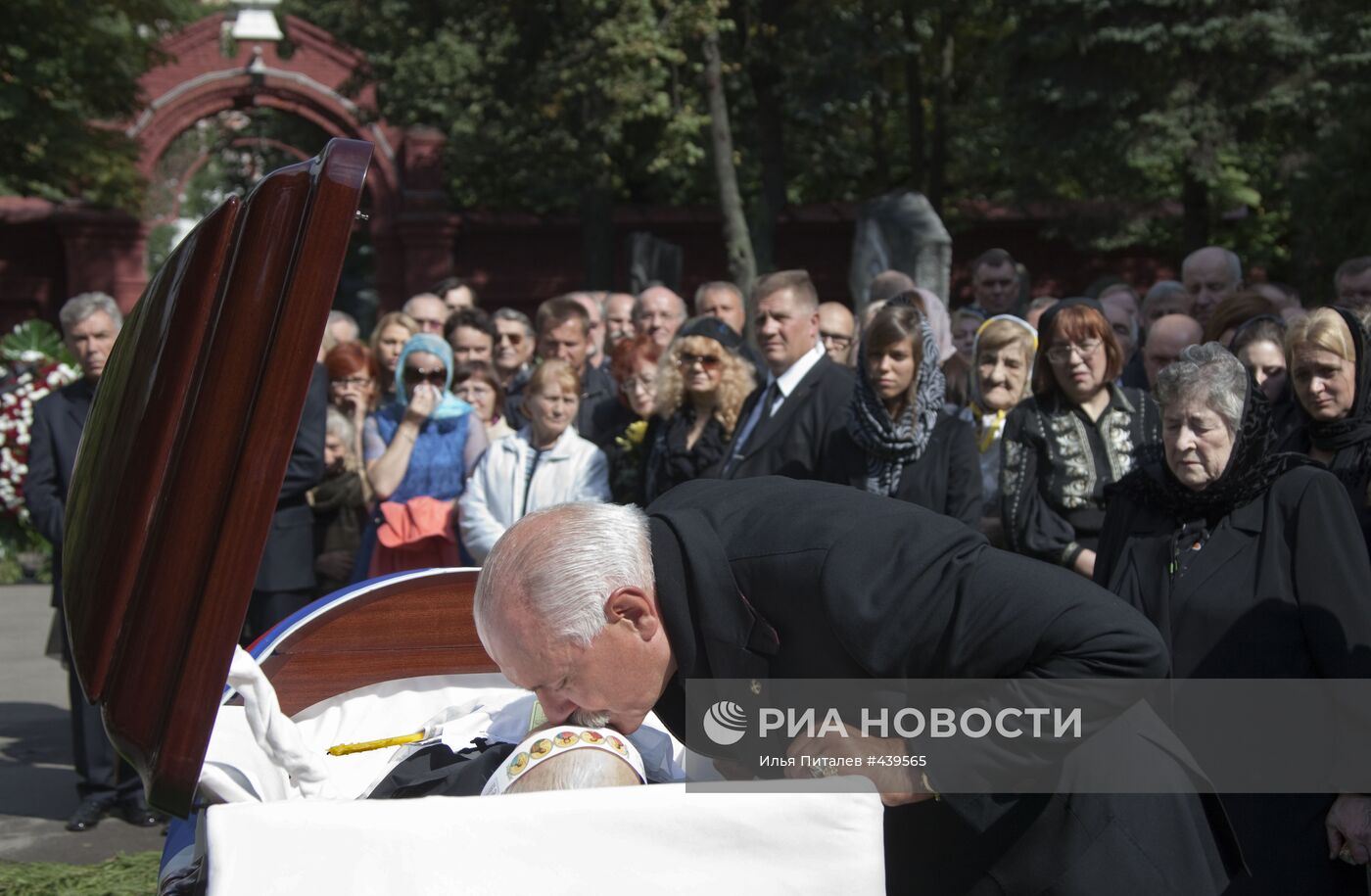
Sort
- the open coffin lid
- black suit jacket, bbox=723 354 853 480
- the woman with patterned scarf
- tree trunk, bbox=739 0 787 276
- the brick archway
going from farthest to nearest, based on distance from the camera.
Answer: the brick archway, tree trunk, bbox=739 0 787 276, black suit jacket, bbox=723 354 853 480, the woman with patterned scarf, the open coffin lid

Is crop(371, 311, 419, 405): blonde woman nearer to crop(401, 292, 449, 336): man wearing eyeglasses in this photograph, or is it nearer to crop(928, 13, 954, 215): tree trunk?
crop(401, 292, 449, 336): man wearing eyeglasses

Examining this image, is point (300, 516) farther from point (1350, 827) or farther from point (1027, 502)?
point (1350, 827)

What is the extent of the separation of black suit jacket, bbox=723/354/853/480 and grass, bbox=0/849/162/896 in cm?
229

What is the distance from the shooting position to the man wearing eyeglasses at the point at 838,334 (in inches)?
274

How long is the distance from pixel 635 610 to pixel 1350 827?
202 centimetres

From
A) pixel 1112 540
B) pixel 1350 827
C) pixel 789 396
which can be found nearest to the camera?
pixel 1350 827

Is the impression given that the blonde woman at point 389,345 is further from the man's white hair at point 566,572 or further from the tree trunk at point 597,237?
the tree trunk at point 597,237

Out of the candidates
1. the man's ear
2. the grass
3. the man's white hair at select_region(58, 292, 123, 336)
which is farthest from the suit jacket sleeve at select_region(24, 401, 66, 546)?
the man's ear

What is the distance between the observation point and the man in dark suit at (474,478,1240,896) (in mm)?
2188

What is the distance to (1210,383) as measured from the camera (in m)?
3.63

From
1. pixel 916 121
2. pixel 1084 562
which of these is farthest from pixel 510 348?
pixel 916 121

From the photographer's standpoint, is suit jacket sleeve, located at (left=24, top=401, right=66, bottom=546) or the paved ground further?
suit jacket sleeve, located at (left=24, top=401, right=66, bottom=546)

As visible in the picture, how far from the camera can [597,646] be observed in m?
2.21

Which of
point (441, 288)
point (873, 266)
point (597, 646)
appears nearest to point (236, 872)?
point (597, 646)
